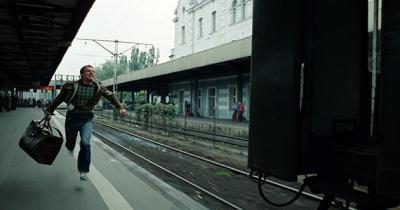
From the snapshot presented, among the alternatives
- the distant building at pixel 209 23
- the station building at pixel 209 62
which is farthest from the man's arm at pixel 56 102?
the distant building at pixel 209 23

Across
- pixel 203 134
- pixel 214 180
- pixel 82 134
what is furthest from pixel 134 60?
pixel 82 134

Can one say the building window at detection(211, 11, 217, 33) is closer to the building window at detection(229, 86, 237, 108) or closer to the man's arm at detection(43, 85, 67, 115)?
the building window at detection(229, 86, 237, 108)

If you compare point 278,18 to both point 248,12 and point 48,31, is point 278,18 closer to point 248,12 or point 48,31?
point 48,31

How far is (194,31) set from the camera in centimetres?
4569

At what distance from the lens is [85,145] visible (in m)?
7.28

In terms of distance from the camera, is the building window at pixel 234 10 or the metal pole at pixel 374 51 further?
the building window at pixel 234 10

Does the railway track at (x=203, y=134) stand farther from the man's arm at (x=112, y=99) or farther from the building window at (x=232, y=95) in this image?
the building window at (x=232, y=95)

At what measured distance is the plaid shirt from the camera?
7.30m

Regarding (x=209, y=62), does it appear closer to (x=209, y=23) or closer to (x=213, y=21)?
(x=213, y=21)

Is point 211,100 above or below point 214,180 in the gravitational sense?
above

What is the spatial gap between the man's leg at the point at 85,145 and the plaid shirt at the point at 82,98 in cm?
18

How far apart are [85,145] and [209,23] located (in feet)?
116

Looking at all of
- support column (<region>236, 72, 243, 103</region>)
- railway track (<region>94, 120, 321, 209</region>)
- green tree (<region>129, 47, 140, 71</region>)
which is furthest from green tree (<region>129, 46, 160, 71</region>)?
railway track (<region>94, 120, 321, 209</region>)

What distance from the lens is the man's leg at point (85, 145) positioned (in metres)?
7.30
